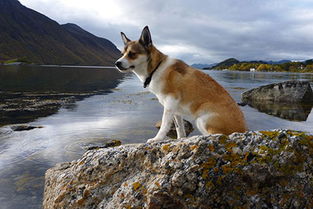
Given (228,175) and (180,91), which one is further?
(180,91)

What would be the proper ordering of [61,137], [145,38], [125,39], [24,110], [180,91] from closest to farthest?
1. [180,91]
2. [145,38]
3. [125,39]
4. [61,137]
5. [24,110]

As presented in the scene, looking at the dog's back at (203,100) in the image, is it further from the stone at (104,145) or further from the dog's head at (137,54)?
the stone at (104,145)

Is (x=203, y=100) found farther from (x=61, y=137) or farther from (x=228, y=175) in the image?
(x=61, y=137)

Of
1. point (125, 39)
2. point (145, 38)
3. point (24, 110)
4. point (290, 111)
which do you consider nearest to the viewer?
point (145, 38)

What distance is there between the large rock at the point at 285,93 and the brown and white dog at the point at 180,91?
22134 mm

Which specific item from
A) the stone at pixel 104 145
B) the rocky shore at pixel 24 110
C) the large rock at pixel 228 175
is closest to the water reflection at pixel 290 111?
the stone at pixel 104 145

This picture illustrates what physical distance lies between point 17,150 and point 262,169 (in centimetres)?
1029

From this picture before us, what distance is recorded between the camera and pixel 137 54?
7395 mm

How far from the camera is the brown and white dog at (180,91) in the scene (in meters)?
6.48

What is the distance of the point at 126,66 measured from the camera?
739 cm

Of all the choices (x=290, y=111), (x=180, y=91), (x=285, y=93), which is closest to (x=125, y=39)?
(x=180, y=91)

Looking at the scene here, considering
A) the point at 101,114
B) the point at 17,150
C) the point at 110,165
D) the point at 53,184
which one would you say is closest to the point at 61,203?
the point at 53,184

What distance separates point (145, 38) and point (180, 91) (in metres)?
1.96

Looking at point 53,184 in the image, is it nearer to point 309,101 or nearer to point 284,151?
point 284,151
